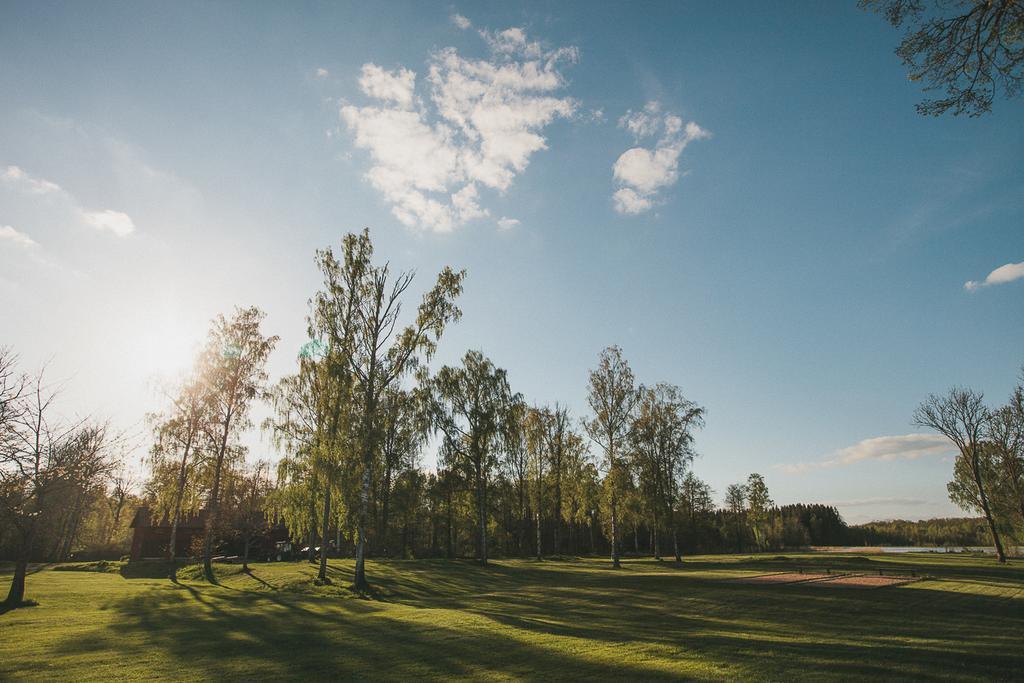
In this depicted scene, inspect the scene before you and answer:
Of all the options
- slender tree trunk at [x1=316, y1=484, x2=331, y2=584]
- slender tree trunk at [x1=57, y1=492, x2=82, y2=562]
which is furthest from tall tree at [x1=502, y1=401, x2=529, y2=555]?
slender tree trunk at [x1=57, y1=492, x2=82, y2=562]

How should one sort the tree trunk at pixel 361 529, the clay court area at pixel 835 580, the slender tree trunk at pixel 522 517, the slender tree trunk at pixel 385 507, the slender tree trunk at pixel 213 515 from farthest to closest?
the slender tree trunk at pixel 522 517 → the slender tree trunk at pixel 385 507 → the slender tree trunk at pixel 213 515 → the tree trunk at pixel 361 529 → the clay court area at pixel 835 580

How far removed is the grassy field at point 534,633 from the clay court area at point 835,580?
1.40 meters

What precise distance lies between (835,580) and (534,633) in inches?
855

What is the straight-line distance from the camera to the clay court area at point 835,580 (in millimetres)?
23703

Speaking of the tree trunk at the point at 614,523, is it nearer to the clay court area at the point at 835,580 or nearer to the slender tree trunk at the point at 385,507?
the clay court area at the point at 835,580

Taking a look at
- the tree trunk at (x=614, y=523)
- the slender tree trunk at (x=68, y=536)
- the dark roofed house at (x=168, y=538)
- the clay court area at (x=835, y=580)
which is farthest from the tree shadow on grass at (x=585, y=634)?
the slender tree trunk at (x=68, y=536)

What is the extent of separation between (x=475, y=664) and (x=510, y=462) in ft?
144

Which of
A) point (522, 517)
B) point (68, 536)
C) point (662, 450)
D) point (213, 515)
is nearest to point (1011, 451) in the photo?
point (662, 450)

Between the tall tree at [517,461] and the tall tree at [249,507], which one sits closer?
the tall tree at [249,507]

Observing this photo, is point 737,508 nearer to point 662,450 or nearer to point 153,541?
point 662,450

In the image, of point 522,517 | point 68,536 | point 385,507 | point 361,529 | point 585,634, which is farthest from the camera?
point 68,536

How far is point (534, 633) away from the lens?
13.3 meters

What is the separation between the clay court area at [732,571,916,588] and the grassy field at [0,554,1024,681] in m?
1.40

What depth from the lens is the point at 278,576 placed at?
30812 mm
